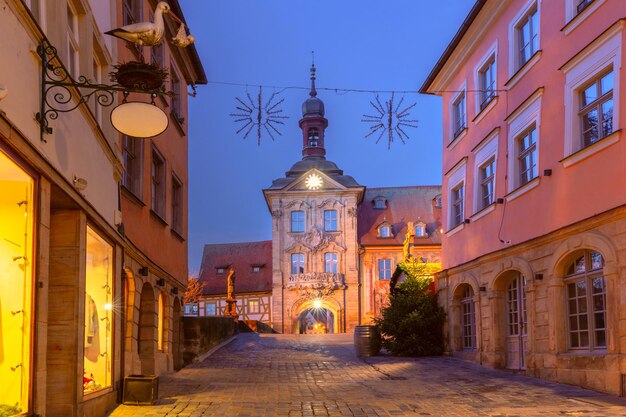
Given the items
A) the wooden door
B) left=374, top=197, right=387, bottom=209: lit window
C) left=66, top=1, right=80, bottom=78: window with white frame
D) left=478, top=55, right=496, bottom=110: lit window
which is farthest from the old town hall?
left=66, top=1, right=80, bottom=78: window with white frame

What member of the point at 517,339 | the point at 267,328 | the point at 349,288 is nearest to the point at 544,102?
the point at 517,339

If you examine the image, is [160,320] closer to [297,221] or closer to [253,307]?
[297,221]

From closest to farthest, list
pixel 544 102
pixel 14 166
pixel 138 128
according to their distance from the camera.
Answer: pixel 14 166 → pixel 138 128 → pixel 544 102

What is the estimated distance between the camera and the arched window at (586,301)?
13141mm

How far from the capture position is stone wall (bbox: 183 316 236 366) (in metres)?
20.9

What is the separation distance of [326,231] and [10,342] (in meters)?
48.3

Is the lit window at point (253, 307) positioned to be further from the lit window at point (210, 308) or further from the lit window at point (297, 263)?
the lit window at point (297, 263)

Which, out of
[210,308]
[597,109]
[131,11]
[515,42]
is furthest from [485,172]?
[210,308]

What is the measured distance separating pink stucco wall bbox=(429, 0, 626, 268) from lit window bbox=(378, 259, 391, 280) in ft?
107

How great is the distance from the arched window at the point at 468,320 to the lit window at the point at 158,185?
27.5ft

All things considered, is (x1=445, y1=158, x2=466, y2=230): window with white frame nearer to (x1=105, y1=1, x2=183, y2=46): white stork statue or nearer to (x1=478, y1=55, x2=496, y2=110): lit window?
(x1=478, y1=55, x2=496, y2=110): lit window

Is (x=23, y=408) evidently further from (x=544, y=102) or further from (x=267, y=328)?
(x=267, y=328)

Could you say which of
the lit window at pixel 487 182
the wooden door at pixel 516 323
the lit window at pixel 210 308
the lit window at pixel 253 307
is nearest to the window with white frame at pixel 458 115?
the lit window at pixel 487 182

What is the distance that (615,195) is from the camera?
1220cm
